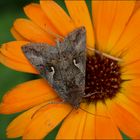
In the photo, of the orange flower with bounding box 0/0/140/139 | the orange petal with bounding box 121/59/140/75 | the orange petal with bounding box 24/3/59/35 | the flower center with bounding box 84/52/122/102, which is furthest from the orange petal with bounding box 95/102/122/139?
the orange petal with bounding box 24/3/59/35

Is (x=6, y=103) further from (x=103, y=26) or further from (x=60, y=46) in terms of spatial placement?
(x=103, y=26)

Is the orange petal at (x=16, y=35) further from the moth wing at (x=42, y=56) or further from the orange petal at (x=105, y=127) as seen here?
the orange petal at (x=105, y=127)

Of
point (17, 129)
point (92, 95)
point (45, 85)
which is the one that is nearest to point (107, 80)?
point (92, 95)

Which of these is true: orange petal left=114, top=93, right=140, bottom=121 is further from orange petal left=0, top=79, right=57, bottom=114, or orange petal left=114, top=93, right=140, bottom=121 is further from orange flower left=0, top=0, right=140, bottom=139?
orange petal left=0, top=79, right=57, bottom=114

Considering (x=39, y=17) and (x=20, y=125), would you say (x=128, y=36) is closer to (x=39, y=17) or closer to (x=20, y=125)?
(x=39, y=17)

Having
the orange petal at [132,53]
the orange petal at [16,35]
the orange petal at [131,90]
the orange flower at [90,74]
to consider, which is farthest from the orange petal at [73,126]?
the orange petal at [16,35]
